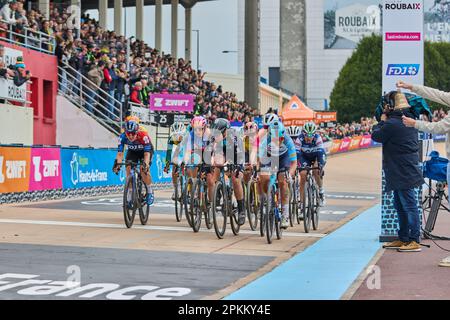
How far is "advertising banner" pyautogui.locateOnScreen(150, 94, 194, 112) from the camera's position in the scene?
34.6m

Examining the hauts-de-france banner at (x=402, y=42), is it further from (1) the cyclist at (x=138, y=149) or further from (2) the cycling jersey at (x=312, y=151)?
(2) the cycling jersey at (x=312, y=151)

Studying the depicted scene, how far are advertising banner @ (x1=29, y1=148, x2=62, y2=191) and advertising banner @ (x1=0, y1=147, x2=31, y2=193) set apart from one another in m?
0.31

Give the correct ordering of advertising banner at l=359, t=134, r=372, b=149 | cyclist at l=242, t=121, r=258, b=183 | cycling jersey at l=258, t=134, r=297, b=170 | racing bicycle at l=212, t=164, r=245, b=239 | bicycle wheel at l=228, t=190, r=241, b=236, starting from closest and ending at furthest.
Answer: cycling jersey at l=258, t=134, r=297, b=170, racing bicycle at l=212, t=164, r=245, b=239, bicycle wheel at l=228, t=190, r=241, b=236, cyclist at l=242, t=121, r=258, b=183, advertising banner at l=359, t=134, r=372, b=149

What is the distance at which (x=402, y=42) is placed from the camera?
13586 mm

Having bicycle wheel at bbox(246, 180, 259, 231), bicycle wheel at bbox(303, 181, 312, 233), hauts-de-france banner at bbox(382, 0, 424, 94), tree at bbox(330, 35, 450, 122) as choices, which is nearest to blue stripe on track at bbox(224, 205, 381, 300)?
bicycle wheel at bbox(303, 181, 312, 233)

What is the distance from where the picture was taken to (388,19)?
44.6 feet

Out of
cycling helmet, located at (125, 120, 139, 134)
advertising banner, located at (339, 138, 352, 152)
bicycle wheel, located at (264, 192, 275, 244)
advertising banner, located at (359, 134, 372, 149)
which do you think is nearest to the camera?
bicycle wheel, located at (264, 192, 275, 244)

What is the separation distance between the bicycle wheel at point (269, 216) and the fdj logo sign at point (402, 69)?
7.98 ft

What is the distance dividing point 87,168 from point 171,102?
986 centimetres

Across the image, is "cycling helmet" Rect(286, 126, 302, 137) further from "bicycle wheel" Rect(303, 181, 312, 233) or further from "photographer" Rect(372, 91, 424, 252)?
"photographer" Rect(372, 91, 424, 252)

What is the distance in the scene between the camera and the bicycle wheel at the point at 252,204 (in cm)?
1576

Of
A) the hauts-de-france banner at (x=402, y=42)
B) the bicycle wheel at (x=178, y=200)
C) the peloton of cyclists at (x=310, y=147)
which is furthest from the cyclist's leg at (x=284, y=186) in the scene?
the peloton of cyclists at (x=310, y=147)

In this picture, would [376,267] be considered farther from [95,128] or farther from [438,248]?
[95,128]

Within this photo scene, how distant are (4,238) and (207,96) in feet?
105
